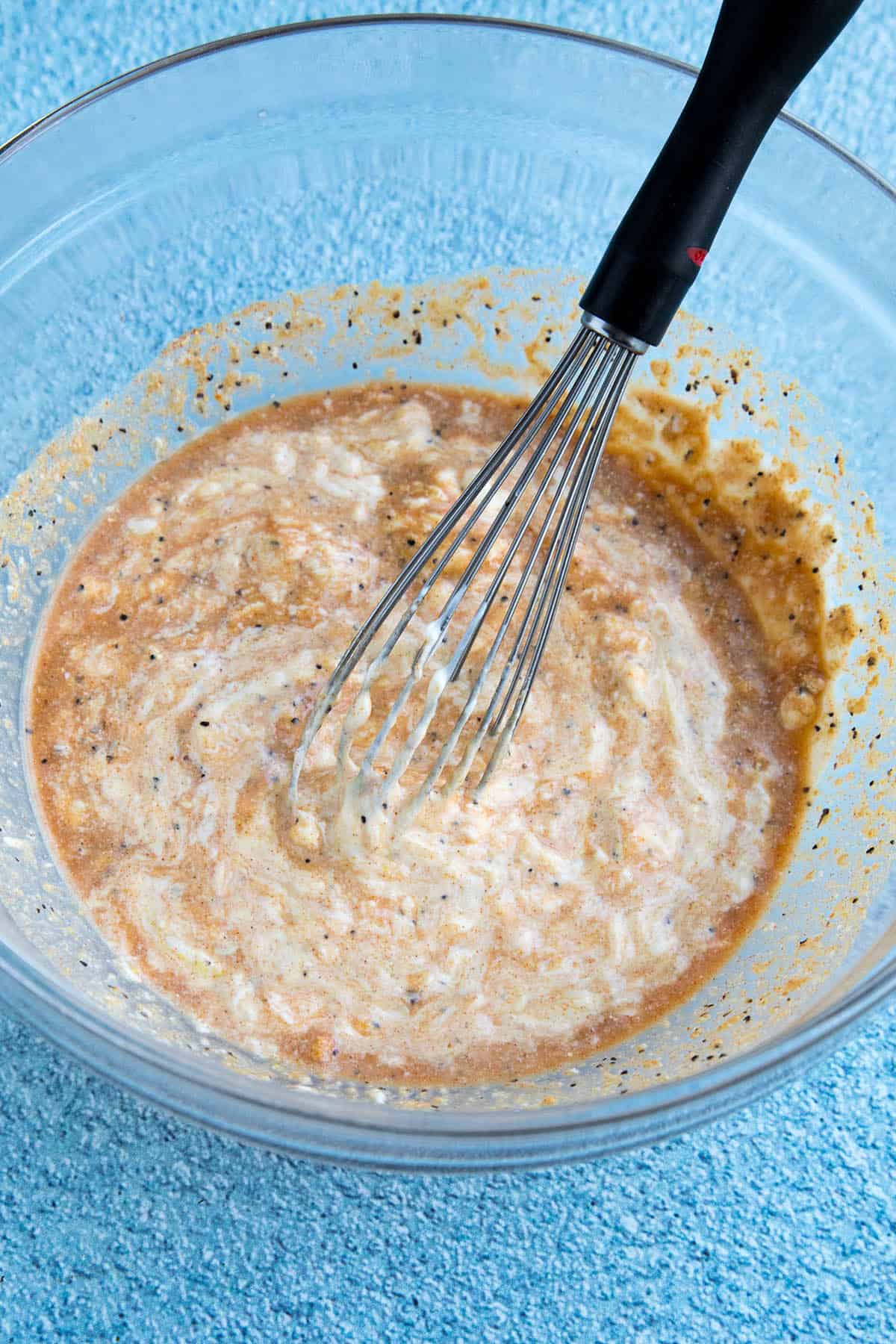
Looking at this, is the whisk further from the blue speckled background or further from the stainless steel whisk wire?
the blue speckled background

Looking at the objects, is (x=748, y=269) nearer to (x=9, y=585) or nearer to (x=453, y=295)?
(x=453, y=295)

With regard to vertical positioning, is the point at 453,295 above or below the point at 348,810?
above

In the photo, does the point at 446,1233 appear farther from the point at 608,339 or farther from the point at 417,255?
the point at 417,255

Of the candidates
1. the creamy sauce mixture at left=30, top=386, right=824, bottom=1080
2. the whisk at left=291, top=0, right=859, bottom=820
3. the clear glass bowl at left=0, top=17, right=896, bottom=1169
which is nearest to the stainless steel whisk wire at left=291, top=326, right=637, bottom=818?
the whisk at left=291, top=0, right=859, bottom=820

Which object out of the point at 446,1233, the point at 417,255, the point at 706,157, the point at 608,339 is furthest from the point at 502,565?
the point at 446,1233

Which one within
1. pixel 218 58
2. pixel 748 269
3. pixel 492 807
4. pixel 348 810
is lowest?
pixel 348 810

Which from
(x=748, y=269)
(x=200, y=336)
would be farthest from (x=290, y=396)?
(x=748, y=269)
